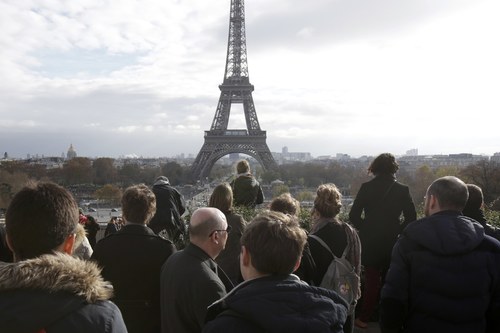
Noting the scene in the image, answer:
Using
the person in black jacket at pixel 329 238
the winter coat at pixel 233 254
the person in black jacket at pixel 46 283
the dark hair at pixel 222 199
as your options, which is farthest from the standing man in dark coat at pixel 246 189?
the person in black jacket at pixel 46 283

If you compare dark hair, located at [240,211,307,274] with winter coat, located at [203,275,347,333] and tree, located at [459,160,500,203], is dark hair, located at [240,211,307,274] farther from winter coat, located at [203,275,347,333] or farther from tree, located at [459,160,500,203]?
tree, located at [459,160,500,203]

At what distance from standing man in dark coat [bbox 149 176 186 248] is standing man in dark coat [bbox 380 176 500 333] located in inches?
126

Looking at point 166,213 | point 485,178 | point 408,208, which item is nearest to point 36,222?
point 166,213

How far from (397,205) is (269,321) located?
363 centimetres

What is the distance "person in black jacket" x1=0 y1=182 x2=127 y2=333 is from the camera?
72.5 inches

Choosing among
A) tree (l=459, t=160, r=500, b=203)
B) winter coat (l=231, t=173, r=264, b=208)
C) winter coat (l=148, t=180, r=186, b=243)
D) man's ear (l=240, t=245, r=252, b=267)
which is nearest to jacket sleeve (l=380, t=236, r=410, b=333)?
man's ear (l=240, t=245, r=252, b=267)

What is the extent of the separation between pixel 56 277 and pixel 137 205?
2226 millimetres

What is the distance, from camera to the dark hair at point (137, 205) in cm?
413

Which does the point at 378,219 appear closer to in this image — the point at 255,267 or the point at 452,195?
the point at 452,195

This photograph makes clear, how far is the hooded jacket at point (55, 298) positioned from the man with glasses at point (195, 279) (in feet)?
4.11

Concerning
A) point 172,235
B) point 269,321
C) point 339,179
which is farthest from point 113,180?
point 269,321

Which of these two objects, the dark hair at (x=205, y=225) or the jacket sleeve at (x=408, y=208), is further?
the jacket sleeve at (x=408, y=208)

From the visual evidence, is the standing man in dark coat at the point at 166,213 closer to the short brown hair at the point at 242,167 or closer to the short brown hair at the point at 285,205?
the short brown hair at the point at 242,167

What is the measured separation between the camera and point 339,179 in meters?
69.4
